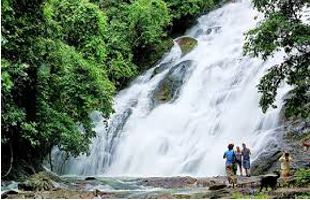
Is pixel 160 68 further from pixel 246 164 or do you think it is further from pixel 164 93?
pixel 246 164

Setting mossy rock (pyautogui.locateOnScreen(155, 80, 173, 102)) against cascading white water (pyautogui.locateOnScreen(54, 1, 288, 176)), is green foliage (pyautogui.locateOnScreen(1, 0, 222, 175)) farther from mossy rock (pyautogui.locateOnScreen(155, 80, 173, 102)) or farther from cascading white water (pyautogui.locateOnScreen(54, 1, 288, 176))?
cascading white water (pyautogui.locateOnScreen(54, 1, 288, 176))

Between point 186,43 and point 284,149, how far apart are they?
840 inches

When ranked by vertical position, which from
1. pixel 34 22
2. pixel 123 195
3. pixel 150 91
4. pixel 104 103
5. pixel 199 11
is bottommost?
pixel 123 195

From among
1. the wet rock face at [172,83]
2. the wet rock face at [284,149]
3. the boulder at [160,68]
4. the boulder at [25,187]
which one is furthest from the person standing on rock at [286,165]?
the boulder at [160,68]

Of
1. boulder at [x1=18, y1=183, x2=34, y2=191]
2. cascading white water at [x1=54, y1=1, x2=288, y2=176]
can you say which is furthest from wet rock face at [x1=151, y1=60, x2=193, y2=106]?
boulder at [x1=18, y1=183, x2=34, y2=191]

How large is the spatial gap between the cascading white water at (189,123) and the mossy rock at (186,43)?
5.35ft

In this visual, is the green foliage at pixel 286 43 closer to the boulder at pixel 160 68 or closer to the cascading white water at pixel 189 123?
the cascading white water at pixel 189 123

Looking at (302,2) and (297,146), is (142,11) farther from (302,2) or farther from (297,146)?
(302,2)

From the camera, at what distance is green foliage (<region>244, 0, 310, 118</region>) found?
15.6m

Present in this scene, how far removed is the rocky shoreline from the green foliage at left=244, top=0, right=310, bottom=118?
3245 mm

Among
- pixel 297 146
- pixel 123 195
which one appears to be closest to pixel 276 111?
pixel 297 146

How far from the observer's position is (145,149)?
29047 millimetres

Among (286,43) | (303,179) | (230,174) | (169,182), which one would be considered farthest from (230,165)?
(286,43)

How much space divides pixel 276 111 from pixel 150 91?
11.8 m
